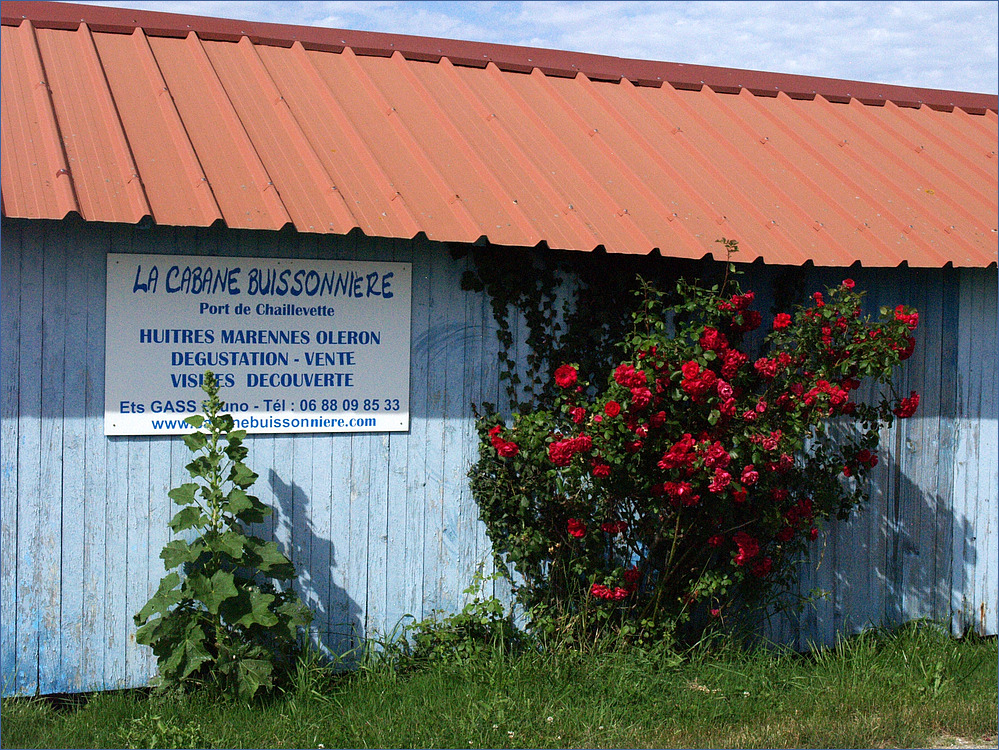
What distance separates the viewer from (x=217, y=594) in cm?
439

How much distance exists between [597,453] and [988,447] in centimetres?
317

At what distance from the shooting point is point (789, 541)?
539cm

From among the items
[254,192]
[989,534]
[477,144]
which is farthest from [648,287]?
[989,534]

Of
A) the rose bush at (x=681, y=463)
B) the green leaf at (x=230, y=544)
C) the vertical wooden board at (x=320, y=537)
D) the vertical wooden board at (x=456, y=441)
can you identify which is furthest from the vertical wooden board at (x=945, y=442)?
the green leaf at (x=230, y=544)

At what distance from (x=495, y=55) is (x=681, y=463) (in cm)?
350

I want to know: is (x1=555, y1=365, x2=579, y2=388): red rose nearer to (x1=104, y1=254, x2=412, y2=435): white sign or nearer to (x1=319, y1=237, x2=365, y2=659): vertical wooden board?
(x1=104, y1=254, x2=412, y2=435): white sign

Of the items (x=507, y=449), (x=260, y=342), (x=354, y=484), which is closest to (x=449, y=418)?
(x=507, y=449)

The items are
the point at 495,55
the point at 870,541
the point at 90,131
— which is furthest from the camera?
the point at 495,55

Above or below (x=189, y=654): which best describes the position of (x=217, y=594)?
above

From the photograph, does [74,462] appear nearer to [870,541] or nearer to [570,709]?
[570,709]

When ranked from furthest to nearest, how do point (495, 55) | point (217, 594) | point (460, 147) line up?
point (495, 55)
point (460, 147)
point (217, 594)

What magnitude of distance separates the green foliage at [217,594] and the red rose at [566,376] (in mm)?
1659

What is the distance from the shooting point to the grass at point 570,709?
14.2 ft

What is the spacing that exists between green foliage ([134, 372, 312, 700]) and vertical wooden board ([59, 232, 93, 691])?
363 millimetres
